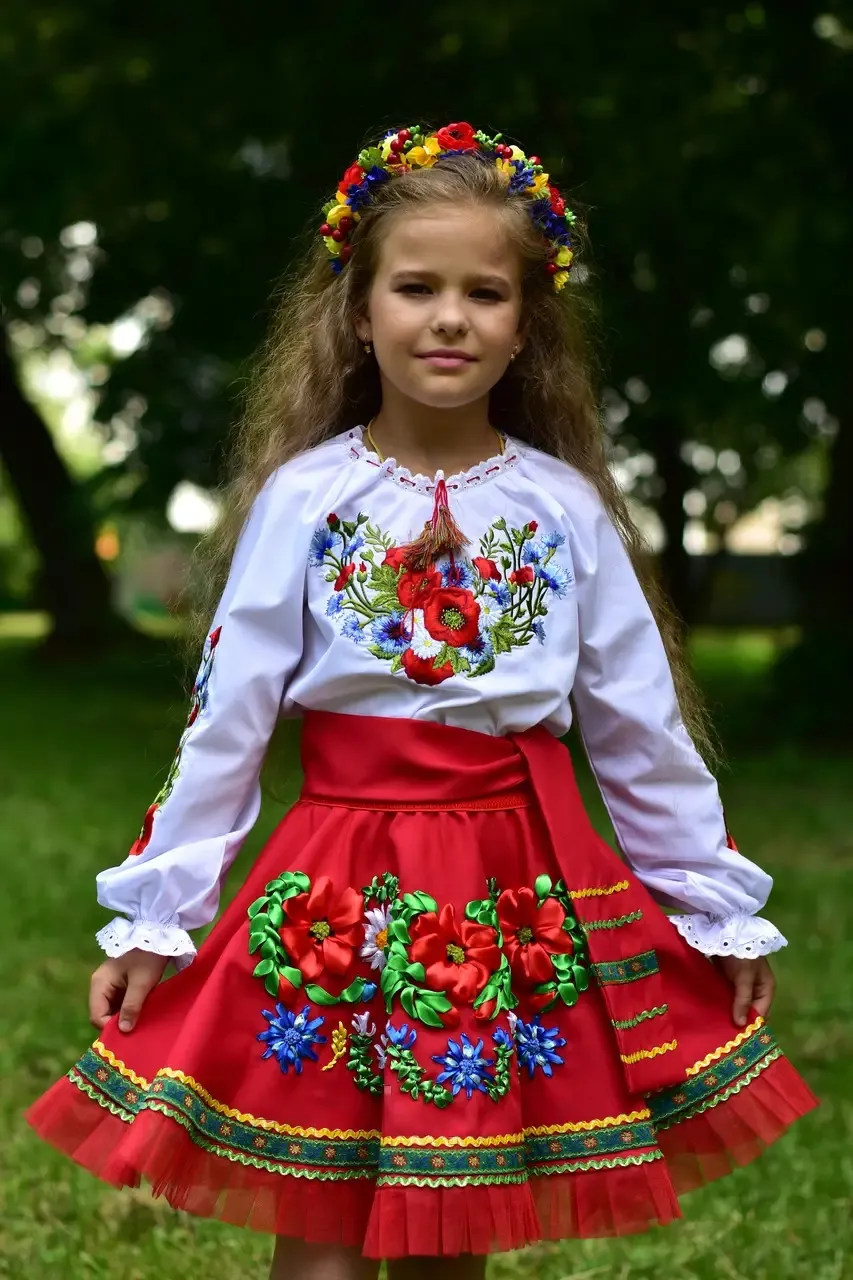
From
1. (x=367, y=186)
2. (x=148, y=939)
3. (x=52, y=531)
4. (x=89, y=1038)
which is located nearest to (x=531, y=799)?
(x=148, y=939)

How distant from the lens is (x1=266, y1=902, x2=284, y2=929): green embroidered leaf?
231 centimetres

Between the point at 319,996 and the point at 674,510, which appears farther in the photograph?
the point at 674,510

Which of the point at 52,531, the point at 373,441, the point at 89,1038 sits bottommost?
the point at 52,531

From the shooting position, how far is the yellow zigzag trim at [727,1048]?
96.1 inches

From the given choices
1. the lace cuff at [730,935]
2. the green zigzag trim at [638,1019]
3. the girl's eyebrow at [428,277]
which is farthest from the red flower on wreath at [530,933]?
the girl's eyebrow at [428,277]

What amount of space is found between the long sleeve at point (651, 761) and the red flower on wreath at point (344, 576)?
356 mm

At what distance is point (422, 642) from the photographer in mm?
2375

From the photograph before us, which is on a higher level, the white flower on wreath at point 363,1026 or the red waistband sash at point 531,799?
the red waistband sash at point 531,799

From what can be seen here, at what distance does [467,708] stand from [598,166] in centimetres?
638

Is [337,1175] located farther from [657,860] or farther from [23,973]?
[23,973]

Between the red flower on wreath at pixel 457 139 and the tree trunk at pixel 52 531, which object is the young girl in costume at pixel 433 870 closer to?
the red flower on wreath at pixel 457 139

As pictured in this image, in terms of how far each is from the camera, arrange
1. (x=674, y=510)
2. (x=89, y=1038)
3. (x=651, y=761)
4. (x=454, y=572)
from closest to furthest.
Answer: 1. (x=454, y=572)
2. (x=651, y=761)
3. (x=89, y=1038)
4. (x=674, y=510)

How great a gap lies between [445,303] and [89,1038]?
2974 mm

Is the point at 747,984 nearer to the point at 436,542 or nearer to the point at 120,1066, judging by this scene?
the point at 436,542
